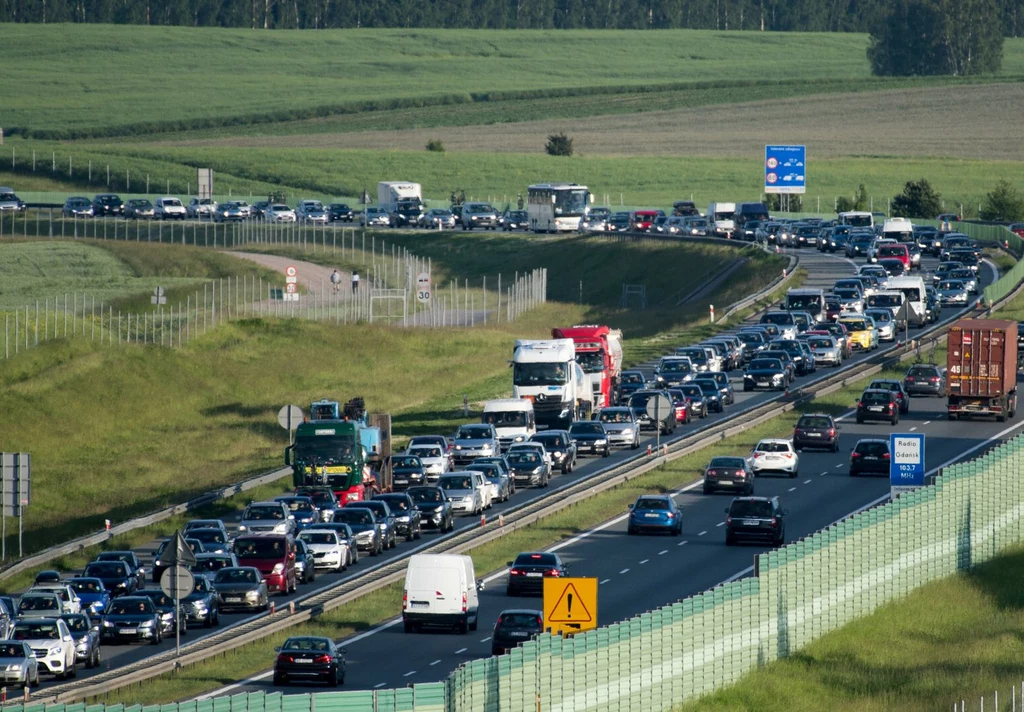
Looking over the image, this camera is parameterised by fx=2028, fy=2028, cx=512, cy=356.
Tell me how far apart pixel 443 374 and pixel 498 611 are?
1827 inches

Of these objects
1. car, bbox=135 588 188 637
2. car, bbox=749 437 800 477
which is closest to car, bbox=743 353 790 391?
car, bbox=749 437 800 477

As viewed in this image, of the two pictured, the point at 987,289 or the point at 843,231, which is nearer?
the point at 987,289

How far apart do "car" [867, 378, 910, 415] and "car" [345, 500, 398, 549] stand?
2424cm

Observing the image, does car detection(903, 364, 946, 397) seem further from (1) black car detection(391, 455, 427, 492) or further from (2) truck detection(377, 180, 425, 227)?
(2) truck detection(377, 180, 425, 227)

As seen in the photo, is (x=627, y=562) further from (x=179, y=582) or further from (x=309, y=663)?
(x=309, y=663)

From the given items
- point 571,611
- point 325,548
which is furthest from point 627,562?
point 571,611

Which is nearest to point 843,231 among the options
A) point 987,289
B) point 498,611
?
point 987,289

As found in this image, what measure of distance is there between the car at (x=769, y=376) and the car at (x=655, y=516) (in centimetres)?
2549

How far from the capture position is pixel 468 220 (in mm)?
145375

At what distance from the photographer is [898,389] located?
72125 millimetres

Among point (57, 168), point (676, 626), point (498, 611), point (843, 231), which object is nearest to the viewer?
point (676, 626)

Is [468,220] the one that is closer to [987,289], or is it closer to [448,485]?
[987,289]

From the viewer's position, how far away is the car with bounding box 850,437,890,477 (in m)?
61.3

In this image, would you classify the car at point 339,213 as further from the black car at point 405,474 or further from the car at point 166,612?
the car at point 166,612
